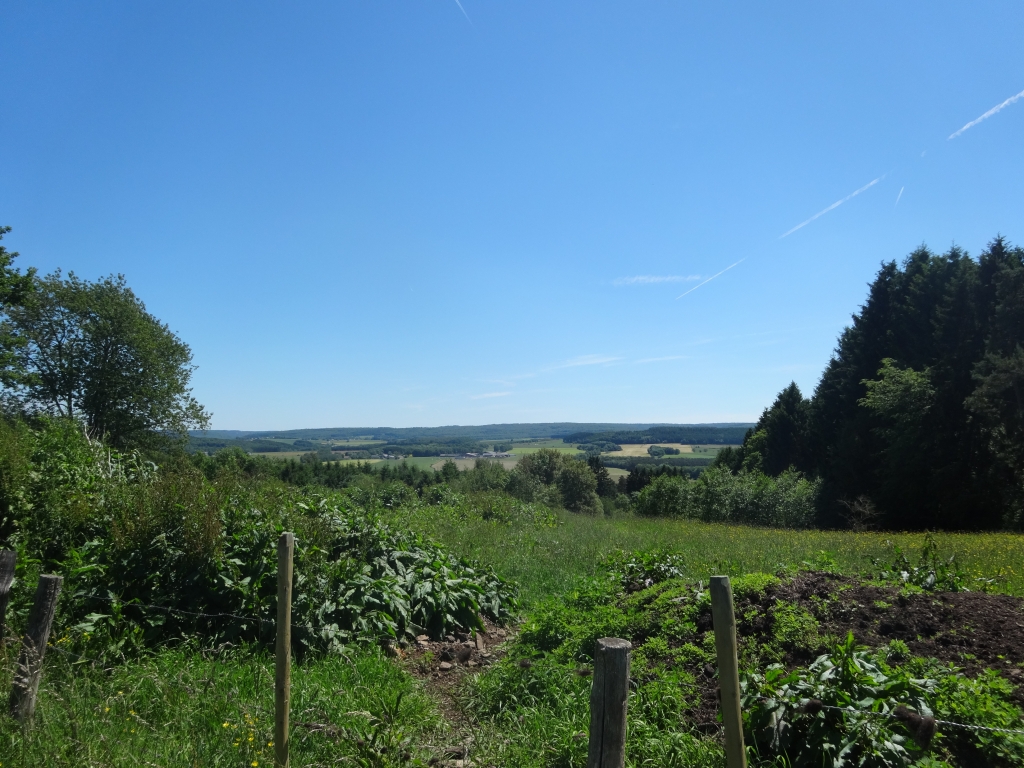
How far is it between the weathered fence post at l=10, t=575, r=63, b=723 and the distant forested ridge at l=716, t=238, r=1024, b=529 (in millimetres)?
25037

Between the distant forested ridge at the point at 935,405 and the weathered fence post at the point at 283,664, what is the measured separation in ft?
79.8

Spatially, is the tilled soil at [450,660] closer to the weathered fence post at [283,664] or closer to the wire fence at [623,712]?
the wire fence at [623,712]

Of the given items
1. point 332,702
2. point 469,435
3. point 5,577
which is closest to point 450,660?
point 332,702

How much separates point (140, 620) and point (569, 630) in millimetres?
3855

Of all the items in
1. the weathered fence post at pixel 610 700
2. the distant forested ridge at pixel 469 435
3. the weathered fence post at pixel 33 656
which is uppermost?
the weathered fence post at pixel 610 700

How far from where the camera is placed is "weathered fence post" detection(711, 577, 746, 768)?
7.88ft

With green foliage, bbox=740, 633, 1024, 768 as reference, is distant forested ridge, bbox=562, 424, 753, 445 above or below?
below

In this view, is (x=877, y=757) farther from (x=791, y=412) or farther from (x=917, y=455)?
(x=791, y=412)

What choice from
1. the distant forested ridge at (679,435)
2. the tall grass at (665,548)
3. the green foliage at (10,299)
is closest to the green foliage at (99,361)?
the green foliage at (10,299)

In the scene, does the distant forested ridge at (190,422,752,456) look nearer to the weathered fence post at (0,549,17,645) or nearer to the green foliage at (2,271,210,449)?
the green foliage at (2,271,210,449)

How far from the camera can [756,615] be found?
4.70m

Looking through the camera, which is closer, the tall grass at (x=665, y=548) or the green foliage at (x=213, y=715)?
the green foliage at (x=213, y=715)

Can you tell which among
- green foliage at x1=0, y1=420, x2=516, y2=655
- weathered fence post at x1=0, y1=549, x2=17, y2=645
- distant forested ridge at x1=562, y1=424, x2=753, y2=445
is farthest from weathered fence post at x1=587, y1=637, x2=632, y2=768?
distant forested ridge at x1=562, y1=424, x2=753, y2=445

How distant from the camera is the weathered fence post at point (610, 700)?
2.33 metres
